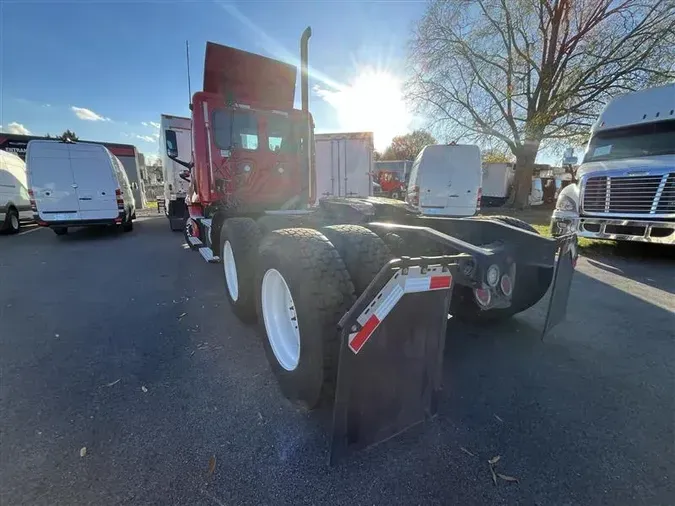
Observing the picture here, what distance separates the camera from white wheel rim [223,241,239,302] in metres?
A: 3.93

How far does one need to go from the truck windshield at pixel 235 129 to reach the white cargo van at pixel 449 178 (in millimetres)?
5335

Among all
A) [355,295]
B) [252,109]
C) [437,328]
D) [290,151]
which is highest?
[252,109]

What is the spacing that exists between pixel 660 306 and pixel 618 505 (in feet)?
12.3

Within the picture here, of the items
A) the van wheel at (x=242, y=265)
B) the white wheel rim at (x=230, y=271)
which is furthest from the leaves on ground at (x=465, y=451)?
the white wheel rim at (x=230, y=271)

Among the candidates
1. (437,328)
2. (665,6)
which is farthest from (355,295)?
(665,6)

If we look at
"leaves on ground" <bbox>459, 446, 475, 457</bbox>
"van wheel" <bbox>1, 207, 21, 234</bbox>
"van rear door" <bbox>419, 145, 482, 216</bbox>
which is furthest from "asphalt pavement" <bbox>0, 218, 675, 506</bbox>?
"van wheel" <bbox>1, 207, 21, 234</bbox>

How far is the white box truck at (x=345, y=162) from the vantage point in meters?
10.9

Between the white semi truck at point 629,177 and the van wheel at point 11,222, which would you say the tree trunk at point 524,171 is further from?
the van wheel at point 11,222

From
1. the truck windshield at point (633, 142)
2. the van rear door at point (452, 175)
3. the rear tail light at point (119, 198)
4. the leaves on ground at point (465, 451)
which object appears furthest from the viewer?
the rear tail light at point (119, 198)

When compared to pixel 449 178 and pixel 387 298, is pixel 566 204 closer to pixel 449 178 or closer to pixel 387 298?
pixel 449 178

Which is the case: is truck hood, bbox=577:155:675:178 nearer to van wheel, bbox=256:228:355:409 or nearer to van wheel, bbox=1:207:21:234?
van wheel, bbox=256:228:355:409

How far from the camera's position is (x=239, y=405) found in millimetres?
2334

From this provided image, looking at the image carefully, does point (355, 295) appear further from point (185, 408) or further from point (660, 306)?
point (660, 306)

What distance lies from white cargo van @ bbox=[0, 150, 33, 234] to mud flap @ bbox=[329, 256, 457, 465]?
1534 centimetres
